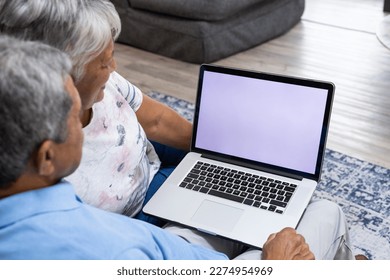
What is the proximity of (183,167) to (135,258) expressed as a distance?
0.54 meters

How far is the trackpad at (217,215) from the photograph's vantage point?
1.23 metres

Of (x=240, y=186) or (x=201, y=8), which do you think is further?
(x=201, y=8)

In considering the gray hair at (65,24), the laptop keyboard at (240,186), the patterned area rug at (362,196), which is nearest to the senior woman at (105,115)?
the gray hair at (65,24)

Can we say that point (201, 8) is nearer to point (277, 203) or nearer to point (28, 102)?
point (277, 203)

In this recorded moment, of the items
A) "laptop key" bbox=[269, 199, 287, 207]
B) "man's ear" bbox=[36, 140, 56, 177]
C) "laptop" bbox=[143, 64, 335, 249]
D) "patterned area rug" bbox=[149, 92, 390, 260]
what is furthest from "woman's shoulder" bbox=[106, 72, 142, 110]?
"patterned area rug" bbox=[149, 92, 390, 260]

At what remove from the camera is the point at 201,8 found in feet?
10.2

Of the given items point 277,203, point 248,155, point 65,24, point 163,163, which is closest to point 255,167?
point 248,155

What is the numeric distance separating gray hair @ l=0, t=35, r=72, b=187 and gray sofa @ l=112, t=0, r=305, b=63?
240cm

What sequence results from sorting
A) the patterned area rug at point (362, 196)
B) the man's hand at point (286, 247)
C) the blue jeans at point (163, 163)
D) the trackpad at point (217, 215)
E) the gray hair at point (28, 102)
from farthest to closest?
the patterned area rug at point (362, 196) → the blue jeans at point (163, 163) → the trackpad at point (217, 215) → the man's hand at point (286, 247) → the gray hair at point (28, 102)

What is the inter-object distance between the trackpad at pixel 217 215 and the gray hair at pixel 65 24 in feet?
1.31

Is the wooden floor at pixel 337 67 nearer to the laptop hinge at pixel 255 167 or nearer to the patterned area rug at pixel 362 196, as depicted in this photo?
the patterned area rug at pixel 362 196

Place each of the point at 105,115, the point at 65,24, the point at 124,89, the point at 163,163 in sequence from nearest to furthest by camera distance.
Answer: the point at 65,24
the point at 105,115
the point at 124,89
the point at 163,163

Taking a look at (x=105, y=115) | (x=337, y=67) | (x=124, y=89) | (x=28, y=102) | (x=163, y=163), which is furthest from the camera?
(x=337, y=67)

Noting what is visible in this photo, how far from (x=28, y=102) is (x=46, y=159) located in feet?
0.30
